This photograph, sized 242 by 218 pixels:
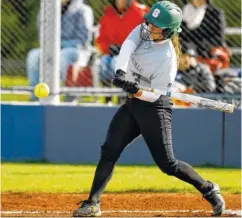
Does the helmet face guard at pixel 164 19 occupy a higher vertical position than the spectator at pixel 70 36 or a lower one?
higher

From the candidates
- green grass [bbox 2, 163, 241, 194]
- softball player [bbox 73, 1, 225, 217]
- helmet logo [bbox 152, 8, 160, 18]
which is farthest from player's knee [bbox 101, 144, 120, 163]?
green grass [bbox 2, 163, 241, 194]

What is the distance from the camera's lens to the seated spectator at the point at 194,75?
11.2 m

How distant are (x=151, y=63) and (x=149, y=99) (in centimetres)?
30

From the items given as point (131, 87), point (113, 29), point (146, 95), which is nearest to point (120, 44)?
point (113, 29)

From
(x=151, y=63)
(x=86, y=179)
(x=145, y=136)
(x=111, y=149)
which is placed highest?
(x=151, y=63)

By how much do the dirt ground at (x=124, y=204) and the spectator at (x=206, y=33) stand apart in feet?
10.9

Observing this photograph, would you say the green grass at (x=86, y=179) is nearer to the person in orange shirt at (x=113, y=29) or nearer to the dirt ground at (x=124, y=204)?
the dirt ground at (x=124, y=204)

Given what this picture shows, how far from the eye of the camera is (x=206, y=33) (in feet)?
37.3

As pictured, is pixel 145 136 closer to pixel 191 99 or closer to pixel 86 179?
pixel 191 99

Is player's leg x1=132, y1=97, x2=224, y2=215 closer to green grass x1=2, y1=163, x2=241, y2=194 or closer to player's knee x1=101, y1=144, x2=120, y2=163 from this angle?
player's knee x1=101, y1=144, x2=120, y2=163

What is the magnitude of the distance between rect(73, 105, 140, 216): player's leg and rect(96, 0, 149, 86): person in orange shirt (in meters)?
4.50

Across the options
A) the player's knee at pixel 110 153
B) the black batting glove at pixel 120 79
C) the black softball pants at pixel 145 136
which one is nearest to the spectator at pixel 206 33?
the black softball pants at pixel 145 136

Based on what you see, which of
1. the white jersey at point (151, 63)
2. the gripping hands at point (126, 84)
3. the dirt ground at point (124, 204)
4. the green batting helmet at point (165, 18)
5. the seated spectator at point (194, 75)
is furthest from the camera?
the seated spectator at point (194, 75)

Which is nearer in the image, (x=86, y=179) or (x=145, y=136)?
(x=145, y=136)
